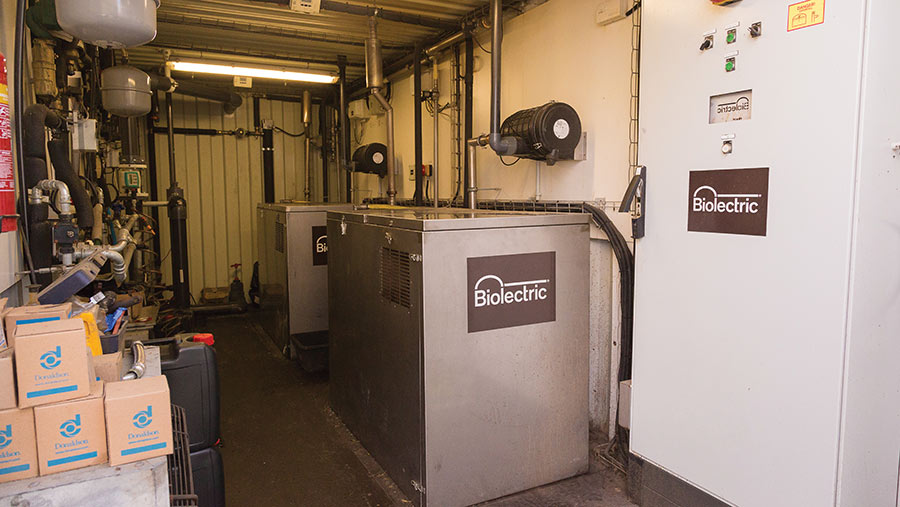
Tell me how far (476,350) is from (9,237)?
1829mm

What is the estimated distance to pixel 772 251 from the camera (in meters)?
1.82

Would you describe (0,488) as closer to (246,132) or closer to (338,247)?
(338,247)

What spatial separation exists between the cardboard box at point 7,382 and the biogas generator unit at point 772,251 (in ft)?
6.79

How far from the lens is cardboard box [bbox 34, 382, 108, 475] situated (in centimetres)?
125

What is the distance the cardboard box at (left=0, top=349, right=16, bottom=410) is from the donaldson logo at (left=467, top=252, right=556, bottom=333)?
154cm

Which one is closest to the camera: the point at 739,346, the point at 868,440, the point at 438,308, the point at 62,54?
the point at 868,440

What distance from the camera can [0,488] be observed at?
1.20 metres

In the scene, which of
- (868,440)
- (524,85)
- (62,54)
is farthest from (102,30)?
(868,440)

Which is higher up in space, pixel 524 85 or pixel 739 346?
pixel 524 85

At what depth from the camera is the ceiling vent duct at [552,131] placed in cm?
294

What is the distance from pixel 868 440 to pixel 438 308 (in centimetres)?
150

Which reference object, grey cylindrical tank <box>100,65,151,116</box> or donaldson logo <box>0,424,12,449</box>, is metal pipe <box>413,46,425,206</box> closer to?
grey cylindrical tank <box>100,65,151,116</box>

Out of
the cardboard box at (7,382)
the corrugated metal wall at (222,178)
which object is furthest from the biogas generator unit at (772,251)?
the corrugated metal wall at (222,178)

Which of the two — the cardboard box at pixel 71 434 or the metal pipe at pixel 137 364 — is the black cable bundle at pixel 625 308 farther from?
the cardboard box at pixel 71 434
